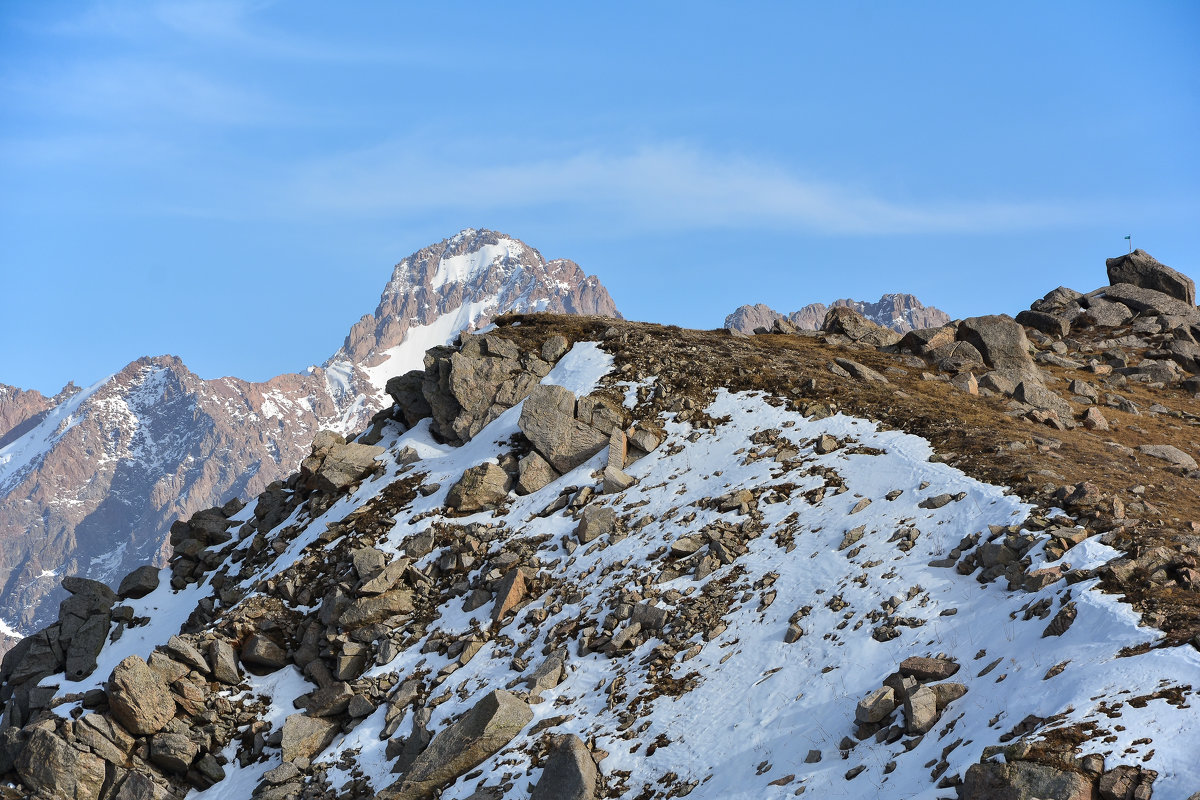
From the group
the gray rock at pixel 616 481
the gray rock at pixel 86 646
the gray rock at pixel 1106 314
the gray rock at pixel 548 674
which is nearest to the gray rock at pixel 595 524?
the gray rock at pixel 616 481

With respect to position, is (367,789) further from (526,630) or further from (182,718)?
(182,718)

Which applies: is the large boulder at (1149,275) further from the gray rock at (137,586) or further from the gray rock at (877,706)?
the gray rock at (137,586)

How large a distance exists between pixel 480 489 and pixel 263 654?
8.81 meters

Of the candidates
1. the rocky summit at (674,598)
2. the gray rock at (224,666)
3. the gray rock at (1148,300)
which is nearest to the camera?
the rocky summit at (674,598)

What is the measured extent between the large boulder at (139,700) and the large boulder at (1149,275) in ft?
198

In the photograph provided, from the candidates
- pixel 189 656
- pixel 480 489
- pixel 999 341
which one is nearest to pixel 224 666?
pixel 189 656

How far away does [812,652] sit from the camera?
19391 mm

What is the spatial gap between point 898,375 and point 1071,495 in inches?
674

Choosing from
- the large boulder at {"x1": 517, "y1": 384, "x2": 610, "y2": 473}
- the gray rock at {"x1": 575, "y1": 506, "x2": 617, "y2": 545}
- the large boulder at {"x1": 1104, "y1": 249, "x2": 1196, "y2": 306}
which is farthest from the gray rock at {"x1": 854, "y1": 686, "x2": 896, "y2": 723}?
the large boulder at {"x1": 1104, "y1": 249, "x2": 1196, "y2": 306}

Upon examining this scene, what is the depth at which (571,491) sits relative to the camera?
3061 cm

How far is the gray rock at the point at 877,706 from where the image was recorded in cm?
1641

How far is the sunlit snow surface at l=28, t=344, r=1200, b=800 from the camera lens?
1449cm

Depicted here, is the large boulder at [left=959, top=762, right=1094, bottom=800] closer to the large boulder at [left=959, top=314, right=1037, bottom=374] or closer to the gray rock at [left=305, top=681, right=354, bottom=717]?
the gray rock at [left=305, top=681, right=354, bottom=717]

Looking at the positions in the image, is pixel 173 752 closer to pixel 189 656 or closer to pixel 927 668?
pixel 189 656
